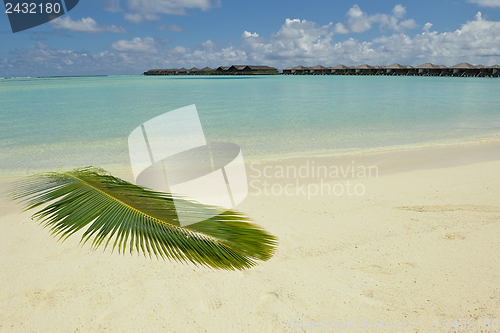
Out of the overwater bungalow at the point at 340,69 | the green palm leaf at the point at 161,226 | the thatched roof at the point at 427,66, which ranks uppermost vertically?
the overwater bungalow at the point at 340,69

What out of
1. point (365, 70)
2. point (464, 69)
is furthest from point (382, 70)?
point (464, 69)

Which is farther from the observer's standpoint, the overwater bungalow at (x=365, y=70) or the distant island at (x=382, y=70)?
the overwater bungalow at (x=365, y=70)

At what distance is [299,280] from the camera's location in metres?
2.73

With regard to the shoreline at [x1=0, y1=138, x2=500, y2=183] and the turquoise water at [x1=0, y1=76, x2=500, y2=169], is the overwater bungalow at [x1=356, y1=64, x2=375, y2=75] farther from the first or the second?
the shoreline at [x1=0, y1=138, x2=500, y2=183]

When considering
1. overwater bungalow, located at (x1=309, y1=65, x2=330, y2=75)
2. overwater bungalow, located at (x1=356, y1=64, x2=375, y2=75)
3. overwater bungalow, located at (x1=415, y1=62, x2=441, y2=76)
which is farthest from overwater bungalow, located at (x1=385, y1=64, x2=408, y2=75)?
overwater bungalow, located at (x1=309, y1=65, x2=330, y2=75)

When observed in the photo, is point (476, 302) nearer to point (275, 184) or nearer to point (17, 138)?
point (275, 184)

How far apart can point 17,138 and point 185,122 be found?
5.99 metres

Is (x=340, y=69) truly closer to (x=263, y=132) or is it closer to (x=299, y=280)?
(x=263, y=132)

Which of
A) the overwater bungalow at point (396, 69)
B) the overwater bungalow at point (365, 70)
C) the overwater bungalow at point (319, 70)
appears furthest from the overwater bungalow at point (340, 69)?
the overwater bungalow at point (396, 69)

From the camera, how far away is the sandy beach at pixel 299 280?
2.29m

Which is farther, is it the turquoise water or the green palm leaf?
the turquoise water

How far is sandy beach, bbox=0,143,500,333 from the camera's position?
7.52ft

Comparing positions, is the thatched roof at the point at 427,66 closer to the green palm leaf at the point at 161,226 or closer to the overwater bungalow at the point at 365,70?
the overwater bungalow at the point at 365,70

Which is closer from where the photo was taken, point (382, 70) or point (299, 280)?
point (299, 280)
